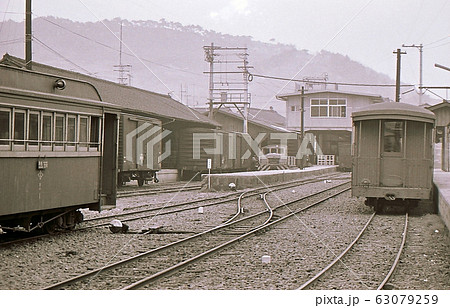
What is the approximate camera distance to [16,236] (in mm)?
10672

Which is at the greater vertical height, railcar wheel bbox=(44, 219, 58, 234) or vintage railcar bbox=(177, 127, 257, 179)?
vintage railcar bbox=(177, 127, 257, 179)

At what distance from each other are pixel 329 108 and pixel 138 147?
33.1m

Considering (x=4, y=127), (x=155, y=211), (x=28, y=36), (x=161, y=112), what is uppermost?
(x=28, y=36)

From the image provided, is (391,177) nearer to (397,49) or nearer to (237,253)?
(237,253)

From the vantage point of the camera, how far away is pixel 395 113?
50.4 feet

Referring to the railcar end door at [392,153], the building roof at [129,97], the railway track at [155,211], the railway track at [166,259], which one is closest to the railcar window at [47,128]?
the railway track at [166,259]

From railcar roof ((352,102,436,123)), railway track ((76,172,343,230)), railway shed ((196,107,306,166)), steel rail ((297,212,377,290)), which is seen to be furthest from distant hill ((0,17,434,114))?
steel rail ((297,212,377,290))

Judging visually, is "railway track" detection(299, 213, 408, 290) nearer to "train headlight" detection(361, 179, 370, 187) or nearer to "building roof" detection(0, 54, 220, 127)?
"train headlight" detection(361, 179, 370, 187)

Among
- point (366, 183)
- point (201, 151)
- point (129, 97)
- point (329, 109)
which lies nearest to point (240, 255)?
point (366, 183)

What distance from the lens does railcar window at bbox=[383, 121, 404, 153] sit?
15617 millimetres

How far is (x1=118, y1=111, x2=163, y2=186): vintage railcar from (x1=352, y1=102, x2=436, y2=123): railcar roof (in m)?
10.0

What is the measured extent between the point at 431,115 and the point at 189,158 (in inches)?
699

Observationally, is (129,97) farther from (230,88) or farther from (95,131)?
(230,88)
